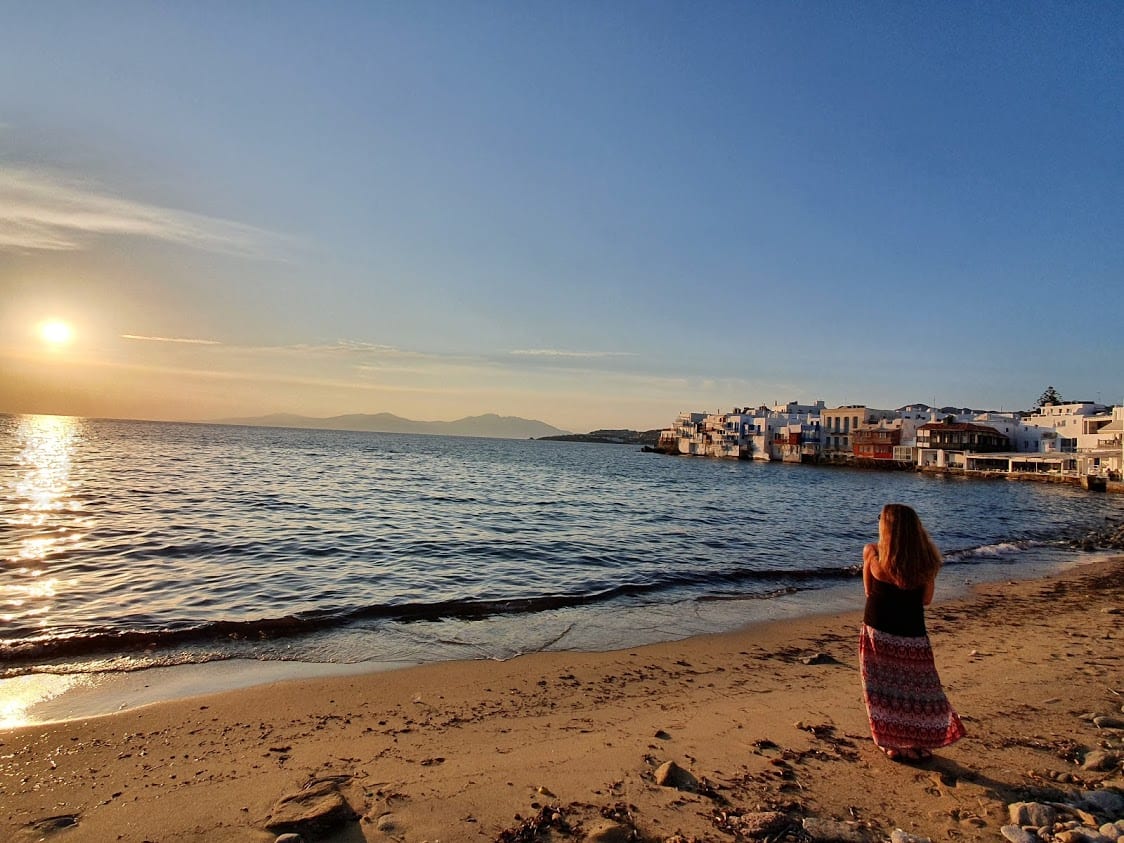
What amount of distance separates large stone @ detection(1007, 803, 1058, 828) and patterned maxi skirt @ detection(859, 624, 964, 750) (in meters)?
0.90

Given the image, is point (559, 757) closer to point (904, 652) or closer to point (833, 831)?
point (833, 831)

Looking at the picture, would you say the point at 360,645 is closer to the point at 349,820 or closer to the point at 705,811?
the point at 349,820

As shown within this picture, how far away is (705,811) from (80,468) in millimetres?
49628

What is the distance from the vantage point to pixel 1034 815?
4.37 meters

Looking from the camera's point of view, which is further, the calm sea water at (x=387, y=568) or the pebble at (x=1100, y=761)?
the calm sea water at (x=387, y=568)

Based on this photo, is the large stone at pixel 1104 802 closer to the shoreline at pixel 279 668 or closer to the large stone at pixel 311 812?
Answer: the large stone at pixel 311 812

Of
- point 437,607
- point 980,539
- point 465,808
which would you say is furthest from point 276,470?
point 465,808

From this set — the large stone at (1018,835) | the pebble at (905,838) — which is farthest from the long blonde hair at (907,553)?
the pebble at (905,838)

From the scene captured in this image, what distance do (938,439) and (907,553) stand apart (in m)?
109

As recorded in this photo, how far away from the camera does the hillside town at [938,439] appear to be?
73.5 metres

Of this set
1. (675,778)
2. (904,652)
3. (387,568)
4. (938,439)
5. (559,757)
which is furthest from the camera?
(938,439)

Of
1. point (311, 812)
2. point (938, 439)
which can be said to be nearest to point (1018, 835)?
point (311, 812)

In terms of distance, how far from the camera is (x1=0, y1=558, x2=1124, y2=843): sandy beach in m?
→ 4.40

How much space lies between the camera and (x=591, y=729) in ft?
20.7
